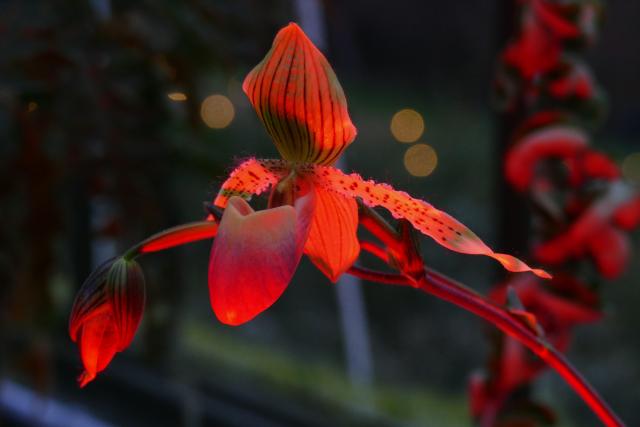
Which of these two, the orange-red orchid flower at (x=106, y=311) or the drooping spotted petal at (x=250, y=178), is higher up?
the drooping spotted petal at (x=250, y=178)

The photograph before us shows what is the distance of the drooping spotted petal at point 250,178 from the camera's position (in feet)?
0.79

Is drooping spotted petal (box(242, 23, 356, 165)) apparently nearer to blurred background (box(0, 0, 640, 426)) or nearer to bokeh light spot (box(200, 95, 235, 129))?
blurred background (box(0, 0, 640, 426))

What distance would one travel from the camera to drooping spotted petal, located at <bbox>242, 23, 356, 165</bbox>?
213 millimetres

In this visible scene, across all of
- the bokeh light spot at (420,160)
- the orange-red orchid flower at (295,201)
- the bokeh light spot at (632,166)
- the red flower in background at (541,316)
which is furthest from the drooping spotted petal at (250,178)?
the bokeh light spot at (632,166)

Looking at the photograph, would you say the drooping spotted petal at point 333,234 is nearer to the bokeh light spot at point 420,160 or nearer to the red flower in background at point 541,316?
the red flower in background at point 541,316

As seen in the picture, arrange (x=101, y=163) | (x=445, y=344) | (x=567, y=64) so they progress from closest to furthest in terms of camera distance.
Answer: (x=567, y=64), (x=101, y=163), (x=445, y=344)

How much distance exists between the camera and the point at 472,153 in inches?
39.4

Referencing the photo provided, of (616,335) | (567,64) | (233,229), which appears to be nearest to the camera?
(233,229)

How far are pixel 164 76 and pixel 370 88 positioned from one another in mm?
450

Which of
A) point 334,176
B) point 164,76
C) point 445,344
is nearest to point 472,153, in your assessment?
point 445,344

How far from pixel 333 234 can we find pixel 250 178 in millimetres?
37

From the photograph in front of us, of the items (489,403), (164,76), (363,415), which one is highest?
(164,76)

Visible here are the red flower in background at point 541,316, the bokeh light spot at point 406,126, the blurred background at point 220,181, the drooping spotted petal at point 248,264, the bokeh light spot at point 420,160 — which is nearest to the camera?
the drooping spotted petal at point 248,264

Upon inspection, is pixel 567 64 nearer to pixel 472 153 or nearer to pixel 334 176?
pixel 334 176
